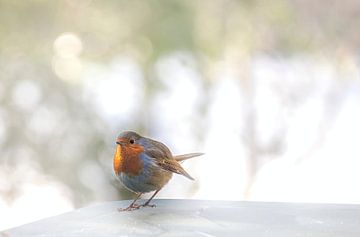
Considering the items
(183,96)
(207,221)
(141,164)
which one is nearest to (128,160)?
(141,164)

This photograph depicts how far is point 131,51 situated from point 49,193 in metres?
0.91

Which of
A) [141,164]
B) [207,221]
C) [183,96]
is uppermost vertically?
[183,96]

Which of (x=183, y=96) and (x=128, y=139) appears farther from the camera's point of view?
(x=183, y=96)

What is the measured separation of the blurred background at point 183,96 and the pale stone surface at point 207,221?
220 cm

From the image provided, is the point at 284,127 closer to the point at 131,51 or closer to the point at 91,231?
the point at 131,51

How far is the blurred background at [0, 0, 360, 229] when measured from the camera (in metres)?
3.52

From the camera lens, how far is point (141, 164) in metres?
1.36

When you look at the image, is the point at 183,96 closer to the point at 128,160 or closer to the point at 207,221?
the point at 128,160

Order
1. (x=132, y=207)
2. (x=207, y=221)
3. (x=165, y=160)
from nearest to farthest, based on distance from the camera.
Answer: (x=207, y=221), (x=132, y=207), (x=165, y=160)

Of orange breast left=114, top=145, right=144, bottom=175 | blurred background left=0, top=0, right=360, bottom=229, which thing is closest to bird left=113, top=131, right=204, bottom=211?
orange breast left=114, top=145, right=144, bottom=175

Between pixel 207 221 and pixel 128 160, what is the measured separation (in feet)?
1.03

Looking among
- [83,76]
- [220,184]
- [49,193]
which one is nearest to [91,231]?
[83,76]

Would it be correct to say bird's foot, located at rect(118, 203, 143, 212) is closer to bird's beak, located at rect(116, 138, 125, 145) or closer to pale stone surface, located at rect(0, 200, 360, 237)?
pale stone surface, located at rect(0, 200, 360, 237)

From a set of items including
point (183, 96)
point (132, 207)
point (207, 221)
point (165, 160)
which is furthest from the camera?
point (183, 96)
